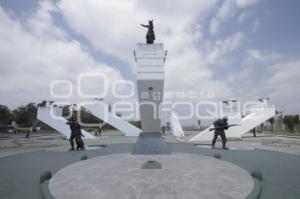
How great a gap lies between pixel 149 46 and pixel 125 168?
6.92 m

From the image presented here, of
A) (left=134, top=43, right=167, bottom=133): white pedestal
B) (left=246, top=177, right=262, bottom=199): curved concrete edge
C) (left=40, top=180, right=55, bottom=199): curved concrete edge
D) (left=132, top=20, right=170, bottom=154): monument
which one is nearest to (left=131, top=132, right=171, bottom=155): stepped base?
(left=132, top=20, right=170, bottom=154): monument

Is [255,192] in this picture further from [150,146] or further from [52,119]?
[52,119]

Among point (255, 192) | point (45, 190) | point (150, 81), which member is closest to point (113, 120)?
point (150, 81)

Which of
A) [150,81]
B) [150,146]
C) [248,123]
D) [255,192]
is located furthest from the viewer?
[248,123]

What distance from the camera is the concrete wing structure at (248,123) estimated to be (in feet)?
70.9

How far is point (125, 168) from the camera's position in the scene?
7379 mm

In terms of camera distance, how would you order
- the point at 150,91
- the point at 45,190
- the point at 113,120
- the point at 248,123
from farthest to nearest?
the point at 113,120
the point at 248,123
the point at 150,91
the point at 45,190

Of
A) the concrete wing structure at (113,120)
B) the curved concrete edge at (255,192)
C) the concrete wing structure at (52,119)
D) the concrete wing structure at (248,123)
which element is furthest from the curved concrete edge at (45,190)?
the concrete wing structure at (113,120)

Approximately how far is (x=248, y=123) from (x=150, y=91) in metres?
15.9

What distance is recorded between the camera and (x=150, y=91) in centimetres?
Result: 1150

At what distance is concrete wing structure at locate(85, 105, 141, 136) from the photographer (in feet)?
92.0

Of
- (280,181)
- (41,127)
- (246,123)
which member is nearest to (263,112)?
(246,123)

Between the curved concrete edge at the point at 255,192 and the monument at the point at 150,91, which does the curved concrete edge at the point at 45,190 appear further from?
the monument at the point at 150,91

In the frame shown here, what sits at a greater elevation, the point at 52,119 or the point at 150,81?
the point at 150,81
